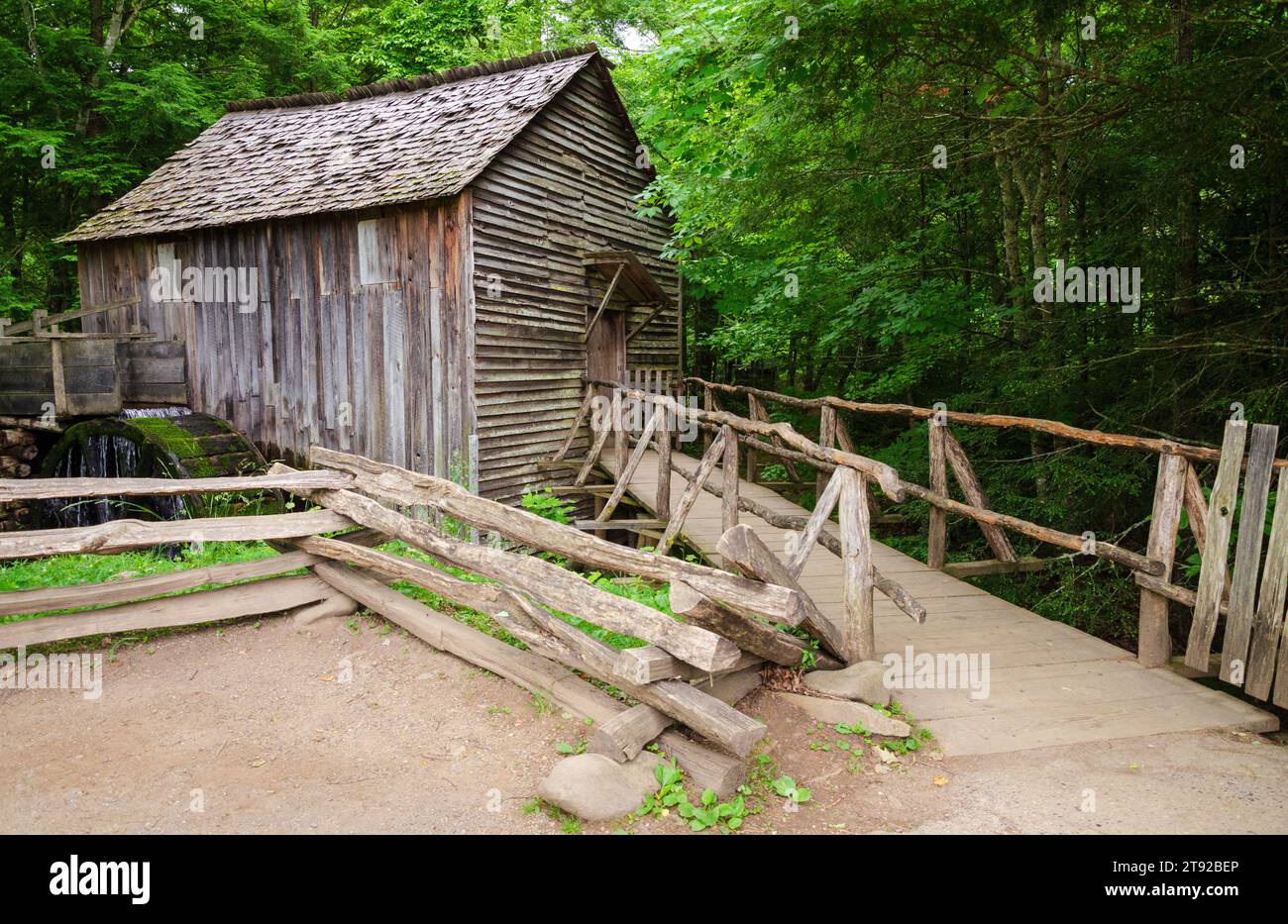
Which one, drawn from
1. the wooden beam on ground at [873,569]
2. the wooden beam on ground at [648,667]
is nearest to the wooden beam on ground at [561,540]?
the wooden beam on ground at [648,667]

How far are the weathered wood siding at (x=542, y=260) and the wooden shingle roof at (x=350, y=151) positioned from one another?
53 centimetres

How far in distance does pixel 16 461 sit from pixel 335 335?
5.93 meters

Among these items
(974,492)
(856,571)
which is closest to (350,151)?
(974,492)

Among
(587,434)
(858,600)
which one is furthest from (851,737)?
(587,434)

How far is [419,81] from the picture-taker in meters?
13.6

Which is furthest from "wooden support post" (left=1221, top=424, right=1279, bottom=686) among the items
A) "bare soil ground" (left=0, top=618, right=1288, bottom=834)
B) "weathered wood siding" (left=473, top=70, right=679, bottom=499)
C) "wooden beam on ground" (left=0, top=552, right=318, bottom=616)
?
"weathered wood siding" (left=473, top=70, right=679, bottom=499)

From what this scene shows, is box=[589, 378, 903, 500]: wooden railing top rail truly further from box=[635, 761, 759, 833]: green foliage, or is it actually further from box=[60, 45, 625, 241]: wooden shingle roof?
box=[60, 45, 625, 241]: wooden shingle roof

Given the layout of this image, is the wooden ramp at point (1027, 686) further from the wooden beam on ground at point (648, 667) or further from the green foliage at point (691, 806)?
the wooden beam on ground at point (648, 667)

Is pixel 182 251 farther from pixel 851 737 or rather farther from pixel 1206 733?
pixel 1206 733

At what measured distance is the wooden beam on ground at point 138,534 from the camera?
477 cm

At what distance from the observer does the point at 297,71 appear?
18859 mm

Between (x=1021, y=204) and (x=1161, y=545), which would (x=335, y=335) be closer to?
(x=1021, y=204)
